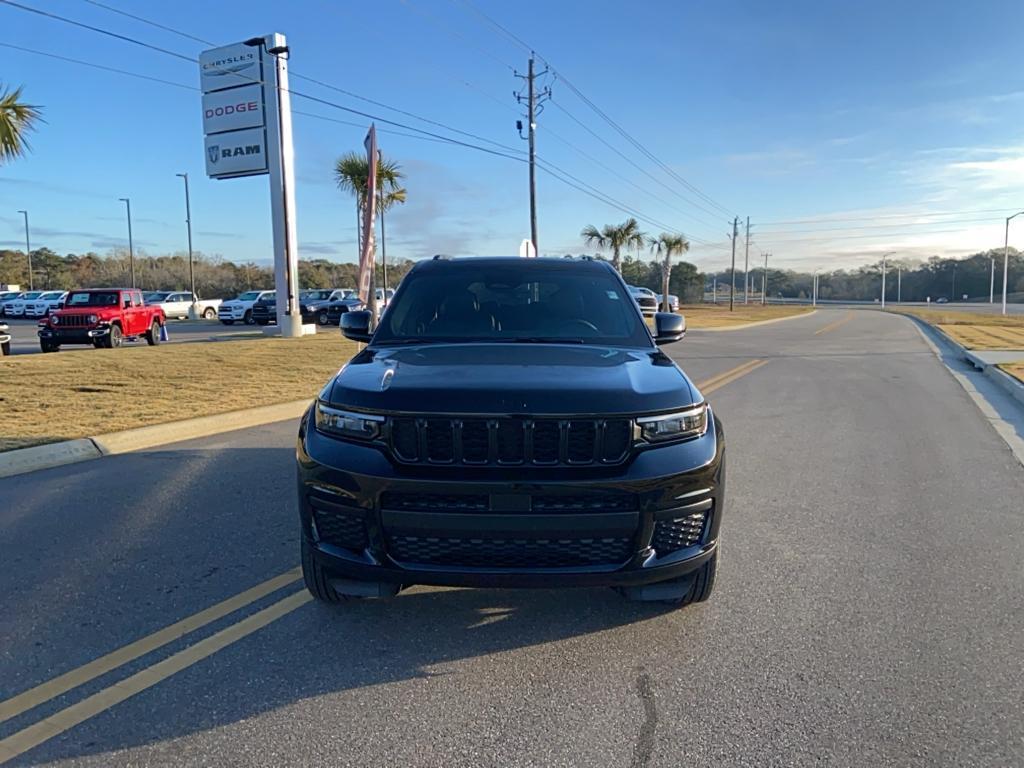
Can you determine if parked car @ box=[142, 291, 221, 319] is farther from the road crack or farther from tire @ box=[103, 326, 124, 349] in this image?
the road crack

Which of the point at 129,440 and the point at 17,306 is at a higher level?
the point at 17,306

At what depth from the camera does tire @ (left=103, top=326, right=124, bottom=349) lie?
1988 centimetres

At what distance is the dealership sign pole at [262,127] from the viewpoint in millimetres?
23641

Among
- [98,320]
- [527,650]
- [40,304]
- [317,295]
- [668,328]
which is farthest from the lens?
[40,304]

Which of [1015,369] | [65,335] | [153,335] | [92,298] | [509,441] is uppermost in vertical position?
[92,298]

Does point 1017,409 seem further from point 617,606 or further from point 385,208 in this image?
point 385,208

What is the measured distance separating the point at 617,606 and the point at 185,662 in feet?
6.55

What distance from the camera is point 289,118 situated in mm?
23766

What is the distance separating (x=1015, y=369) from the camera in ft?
47.9

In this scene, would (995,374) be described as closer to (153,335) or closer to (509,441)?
(509,441)

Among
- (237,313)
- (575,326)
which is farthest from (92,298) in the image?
(575,326)

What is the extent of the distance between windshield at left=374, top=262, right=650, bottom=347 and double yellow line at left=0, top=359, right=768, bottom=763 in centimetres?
161

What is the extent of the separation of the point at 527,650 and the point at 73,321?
19767mm

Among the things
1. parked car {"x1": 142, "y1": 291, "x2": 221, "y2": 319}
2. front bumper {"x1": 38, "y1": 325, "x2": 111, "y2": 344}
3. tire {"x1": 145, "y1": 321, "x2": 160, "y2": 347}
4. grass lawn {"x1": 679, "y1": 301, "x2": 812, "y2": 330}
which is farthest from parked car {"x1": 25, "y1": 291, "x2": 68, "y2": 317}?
grass lawn {"x1": 679, "y1": 301, "x2": 812, "y2": 330}
